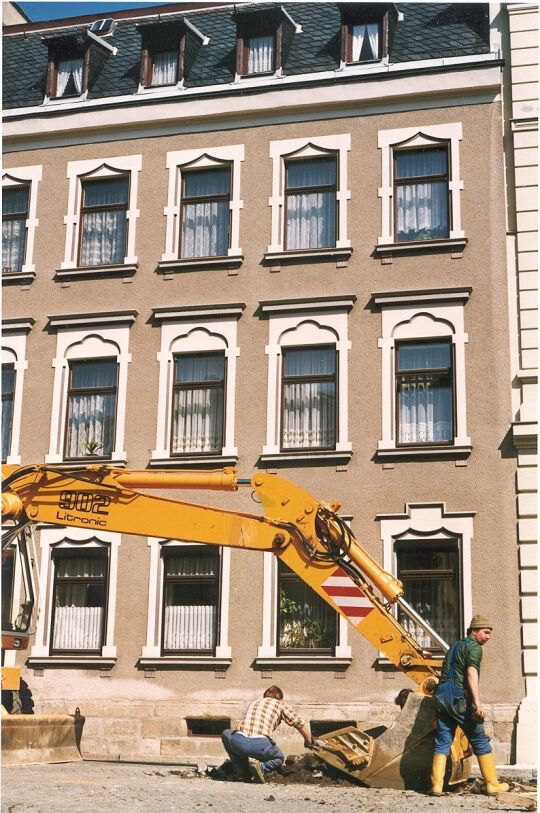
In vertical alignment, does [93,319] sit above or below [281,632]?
above

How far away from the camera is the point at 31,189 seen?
61.4ft

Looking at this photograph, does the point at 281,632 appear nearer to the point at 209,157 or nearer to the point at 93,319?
Answer: the point at 93,319

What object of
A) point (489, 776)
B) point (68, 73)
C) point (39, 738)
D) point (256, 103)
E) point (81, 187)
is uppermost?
point (68, 73)

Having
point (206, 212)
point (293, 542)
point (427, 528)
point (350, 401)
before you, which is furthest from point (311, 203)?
point (293, 542)

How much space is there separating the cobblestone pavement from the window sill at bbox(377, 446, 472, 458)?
5.79 m

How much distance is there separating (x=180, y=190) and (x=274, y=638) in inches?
273

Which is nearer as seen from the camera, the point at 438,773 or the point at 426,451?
the point at 438,773

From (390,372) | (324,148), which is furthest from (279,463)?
(324,148)

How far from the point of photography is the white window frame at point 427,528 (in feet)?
51.3

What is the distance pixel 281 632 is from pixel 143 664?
1.96 metres

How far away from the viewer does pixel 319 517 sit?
11289 millimetres

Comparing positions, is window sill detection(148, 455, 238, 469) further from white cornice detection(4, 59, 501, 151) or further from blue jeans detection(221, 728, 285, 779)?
blue jeans detection(221, 728, 285, 779)

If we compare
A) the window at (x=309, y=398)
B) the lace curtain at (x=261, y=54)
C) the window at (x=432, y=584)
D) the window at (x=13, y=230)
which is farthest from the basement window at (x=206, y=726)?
the lace curtain at (x=261, y=54)

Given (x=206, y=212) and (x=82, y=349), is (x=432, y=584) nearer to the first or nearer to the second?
(x=82, y=349)
